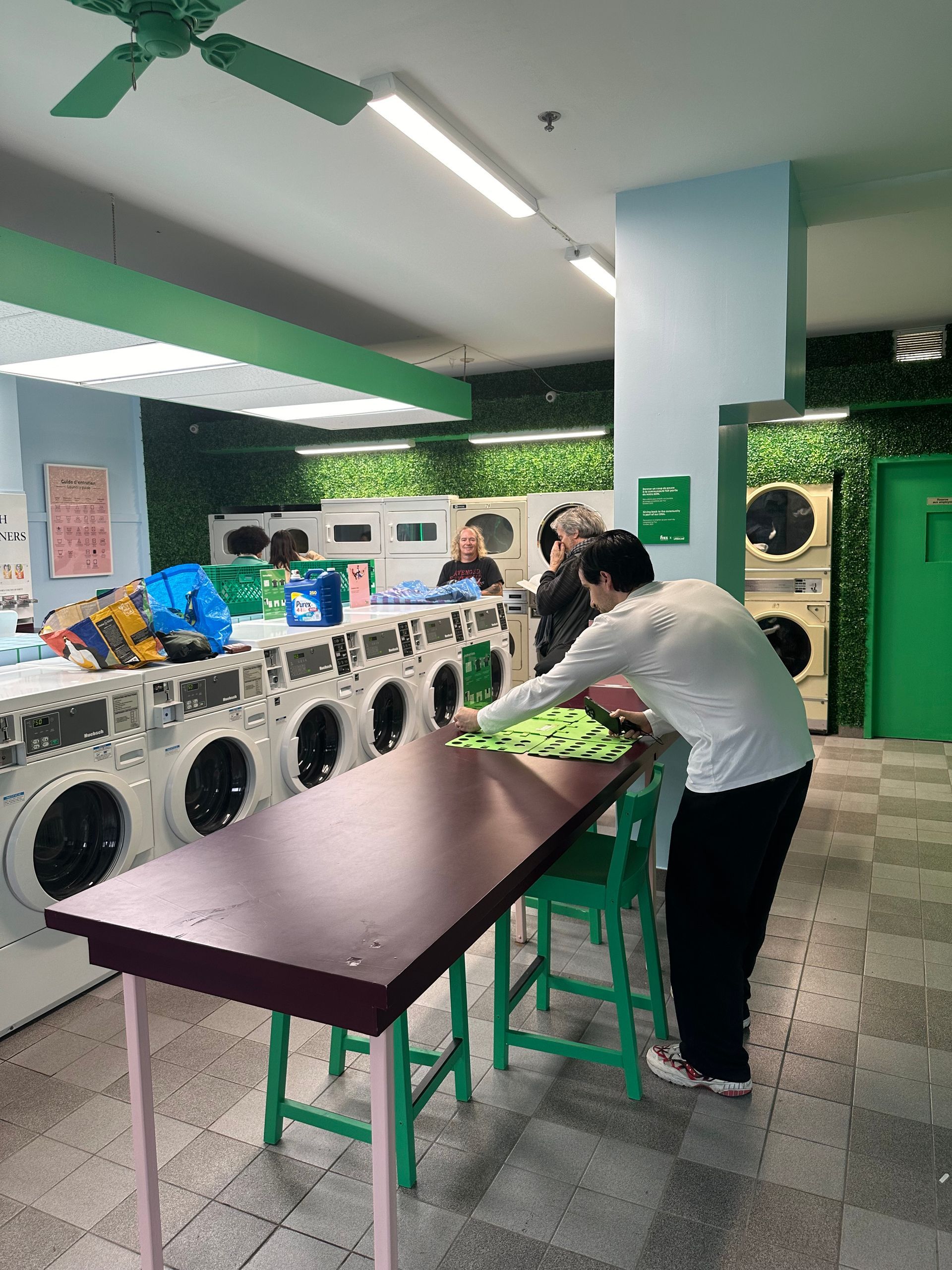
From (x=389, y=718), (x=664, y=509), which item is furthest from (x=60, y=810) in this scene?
(x=664, y=509)

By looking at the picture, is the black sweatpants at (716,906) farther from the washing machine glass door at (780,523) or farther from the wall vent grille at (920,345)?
the wall vent grille at (920,345)

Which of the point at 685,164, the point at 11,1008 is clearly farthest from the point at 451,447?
the point at 11,1008

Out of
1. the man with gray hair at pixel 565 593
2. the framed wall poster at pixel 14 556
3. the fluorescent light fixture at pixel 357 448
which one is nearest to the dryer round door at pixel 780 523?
the man with gray hair at pixel 565 593

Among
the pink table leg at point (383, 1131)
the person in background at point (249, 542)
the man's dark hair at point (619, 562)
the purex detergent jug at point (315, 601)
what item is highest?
the person in background at point (249, 542)

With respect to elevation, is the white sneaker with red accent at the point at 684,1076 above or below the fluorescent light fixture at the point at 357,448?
below

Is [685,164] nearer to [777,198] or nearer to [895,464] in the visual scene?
[777,198]

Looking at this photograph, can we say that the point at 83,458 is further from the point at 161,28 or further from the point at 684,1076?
the point at 684,1076

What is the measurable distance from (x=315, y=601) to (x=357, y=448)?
13.9 feet

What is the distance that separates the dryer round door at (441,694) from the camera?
5.33m

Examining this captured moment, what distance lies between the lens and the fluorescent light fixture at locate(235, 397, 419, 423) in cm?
568

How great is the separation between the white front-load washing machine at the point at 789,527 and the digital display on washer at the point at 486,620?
2100 mm

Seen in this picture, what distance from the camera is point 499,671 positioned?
256 inches

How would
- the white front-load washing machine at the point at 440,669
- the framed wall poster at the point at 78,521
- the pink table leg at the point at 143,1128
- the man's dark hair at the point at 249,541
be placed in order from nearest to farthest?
the pink table leg at the point at 143,1128 < the white front-load washing machine at the point at 440,669 < the man's dark hair at the point at 249,541 < the framed wall poster at the point at 78,521

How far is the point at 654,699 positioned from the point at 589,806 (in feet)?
1.38
